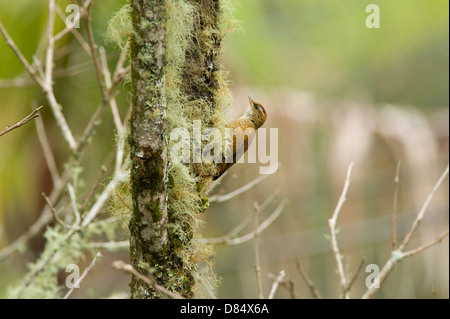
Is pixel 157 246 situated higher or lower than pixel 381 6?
lower

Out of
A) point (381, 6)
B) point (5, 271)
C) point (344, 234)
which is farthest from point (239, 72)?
point (381, 6)

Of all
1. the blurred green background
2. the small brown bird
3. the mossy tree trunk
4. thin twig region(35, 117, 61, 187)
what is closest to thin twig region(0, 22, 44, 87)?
thin twig region(35, 117, 61, 187)

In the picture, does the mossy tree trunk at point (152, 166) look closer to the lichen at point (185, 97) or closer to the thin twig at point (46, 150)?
the lichen at point (185, 97)

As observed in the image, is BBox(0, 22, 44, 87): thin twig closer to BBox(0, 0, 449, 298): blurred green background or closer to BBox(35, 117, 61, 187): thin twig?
BBox(35, 117, 61, 187): thin twig

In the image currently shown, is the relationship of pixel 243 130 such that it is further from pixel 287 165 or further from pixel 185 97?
pixel 287 165

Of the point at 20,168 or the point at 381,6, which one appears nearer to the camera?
the point at 20,168
